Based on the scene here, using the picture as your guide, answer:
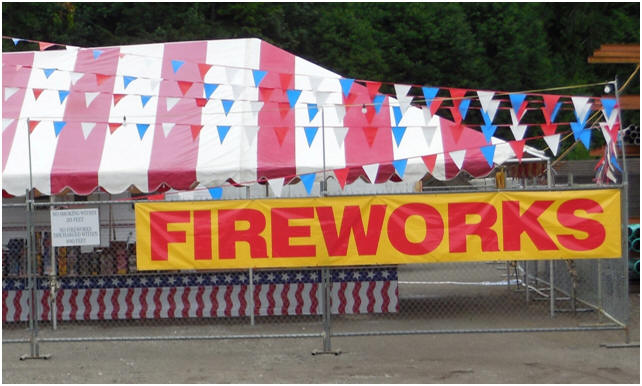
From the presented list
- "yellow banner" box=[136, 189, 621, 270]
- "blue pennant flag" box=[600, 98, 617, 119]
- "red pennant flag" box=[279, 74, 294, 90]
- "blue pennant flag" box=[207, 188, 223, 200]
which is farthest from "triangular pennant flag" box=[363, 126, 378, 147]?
"blue pennant flag" box=[600, 98, 617, 119]

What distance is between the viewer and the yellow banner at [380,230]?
10258 mm

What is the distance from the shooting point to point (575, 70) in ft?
146

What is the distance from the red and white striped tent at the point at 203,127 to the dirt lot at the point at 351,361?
8.03ft

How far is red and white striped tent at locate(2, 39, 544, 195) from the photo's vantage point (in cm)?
1287

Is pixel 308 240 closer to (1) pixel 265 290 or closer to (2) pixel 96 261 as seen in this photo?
(1) pixel 265 290

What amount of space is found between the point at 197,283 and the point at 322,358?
147 inches

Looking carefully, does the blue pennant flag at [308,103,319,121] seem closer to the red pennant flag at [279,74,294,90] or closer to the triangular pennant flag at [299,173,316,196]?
the red pennant flag at [279,74,294,90]

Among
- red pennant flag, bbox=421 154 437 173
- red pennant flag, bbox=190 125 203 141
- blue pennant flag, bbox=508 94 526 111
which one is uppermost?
blue pennant flag, bbox=508 94 526 111

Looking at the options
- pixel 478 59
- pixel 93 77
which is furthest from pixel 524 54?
pixel 93 77

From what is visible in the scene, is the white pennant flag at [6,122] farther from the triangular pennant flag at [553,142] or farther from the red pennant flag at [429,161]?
the triangular pennant flag at [553,142]

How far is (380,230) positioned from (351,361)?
59.2 inches

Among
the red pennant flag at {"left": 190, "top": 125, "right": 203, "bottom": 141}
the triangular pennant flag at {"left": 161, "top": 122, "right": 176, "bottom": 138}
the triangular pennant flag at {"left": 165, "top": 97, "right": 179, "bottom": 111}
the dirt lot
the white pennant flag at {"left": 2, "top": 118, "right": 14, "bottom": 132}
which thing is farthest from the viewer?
the triangular pennant flag at {"left": 165, "top": 97, "right": 179, "bottom": 111}

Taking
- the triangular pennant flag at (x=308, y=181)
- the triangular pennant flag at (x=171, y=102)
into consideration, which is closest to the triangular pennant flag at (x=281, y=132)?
the triangular pennant flag at (x=308, y=181)

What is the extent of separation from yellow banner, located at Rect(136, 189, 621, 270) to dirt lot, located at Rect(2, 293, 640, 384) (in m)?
1.10
